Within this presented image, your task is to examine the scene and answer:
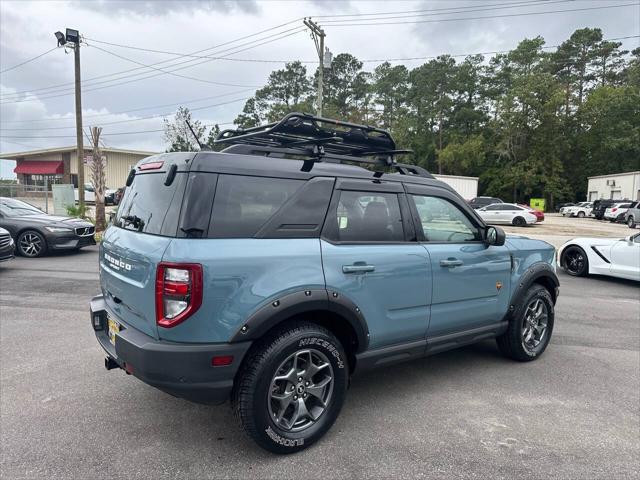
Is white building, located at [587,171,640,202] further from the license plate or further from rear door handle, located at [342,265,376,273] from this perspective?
the license plate

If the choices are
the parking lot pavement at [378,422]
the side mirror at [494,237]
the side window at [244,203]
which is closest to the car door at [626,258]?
the parking lot pavement at [378,422]

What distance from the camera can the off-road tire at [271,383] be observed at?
2516 mm

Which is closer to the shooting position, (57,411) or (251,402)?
(251,402)

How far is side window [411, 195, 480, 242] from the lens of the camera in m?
3.46

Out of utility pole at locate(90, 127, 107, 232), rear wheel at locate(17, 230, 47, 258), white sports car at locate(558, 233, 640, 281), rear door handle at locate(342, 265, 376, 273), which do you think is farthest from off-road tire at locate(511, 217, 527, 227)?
rear door handle at locate(342, 265, 376, 273)

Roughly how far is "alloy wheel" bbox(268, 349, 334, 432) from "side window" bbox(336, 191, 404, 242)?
835 mm

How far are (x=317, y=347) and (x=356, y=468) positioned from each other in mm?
744

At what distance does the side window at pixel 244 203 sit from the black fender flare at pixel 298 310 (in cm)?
46

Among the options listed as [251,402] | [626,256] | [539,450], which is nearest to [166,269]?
[251,402]

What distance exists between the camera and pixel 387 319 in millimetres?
3090

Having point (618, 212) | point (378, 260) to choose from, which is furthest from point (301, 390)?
point (618, 212)

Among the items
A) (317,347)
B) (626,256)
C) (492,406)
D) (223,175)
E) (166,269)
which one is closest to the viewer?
(166,269)

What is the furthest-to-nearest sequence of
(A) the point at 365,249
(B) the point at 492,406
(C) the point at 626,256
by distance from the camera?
(C) the point at 626,256 < (B) the point at 492,406 < (A) the point at 365,249

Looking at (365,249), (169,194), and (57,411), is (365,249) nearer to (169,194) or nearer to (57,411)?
(169,194)
